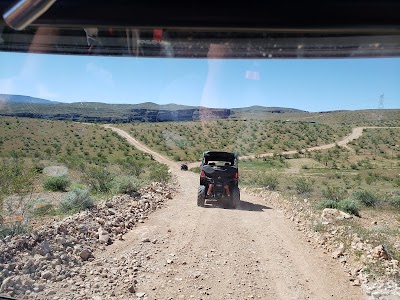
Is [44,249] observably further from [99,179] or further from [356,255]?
[99,179]

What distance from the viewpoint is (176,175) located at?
11.3 m

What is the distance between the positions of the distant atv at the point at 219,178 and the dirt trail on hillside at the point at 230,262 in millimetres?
1096

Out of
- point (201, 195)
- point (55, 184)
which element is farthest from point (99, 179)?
point (201, 195)

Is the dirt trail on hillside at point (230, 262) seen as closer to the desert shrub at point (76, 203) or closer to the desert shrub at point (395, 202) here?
the desert shrub at point (76, 203)

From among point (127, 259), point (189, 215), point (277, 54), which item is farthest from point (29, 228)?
point (277, 54)

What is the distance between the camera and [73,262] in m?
3.41

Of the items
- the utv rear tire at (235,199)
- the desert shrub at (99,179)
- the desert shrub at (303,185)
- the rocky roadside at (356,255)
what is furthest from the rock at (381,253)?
the desert shrub at (99,179)

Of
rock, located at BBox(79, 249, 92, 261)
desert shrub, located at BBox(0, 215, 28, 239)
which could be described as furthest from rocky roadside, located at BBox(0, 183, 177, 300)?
desert shrub, located at BBox(0, 215, 28, 239)

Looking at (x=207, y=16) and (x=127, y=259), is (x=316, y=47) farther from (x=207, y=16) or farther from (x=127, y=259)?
(x=127, y=259)

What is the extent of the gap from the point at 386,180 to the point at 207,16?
49.7ft

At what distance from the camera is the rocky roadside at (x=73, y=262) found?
94.1 inches

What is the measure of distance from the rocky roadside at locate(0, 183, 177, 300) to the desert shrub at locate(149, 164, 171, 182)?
4740 millimetres

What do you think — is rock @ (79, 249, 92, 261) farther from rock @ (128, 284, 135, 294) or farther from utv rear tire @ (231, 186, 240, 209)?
utv rear tire @ (231, 186, 240, 209)

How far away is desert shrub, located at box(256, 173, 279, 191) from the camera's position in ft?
37.5
